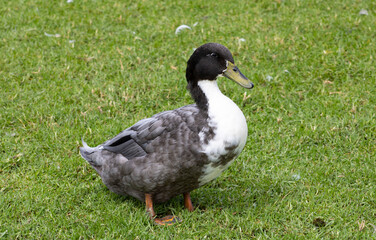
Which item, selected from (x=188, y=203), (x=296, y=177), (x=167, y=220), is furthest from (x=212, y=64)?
(x=296, y=177)

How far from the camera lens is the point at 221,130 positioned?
11.8 ft

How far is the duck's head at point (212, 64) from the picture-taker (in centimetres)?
379

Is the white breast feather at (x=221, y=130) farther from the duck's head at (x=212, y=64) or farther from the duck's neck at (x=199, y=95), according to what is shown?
the duck's head at (x=212, y=64)

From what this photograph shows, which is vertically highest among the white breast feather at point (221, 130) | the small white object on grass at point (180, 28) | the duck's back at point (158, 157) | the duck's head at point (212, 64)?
the duck's head at point (212, 64)

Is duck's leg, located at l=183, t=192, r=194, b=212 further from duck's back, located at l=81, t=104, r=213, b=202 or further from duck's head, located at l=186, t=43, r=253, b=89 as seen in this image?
duck's head, located at l=186, t=43, r=253, b=89

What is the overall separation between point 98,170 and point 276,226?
5.08ft

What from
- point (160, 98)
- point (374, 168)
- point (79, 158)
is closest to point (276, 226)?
point (374, 168)

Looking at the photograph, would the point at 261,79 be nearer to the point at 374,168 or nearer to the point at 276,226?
the point at 374,168

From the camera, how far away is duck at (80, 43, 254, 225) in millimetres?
3629

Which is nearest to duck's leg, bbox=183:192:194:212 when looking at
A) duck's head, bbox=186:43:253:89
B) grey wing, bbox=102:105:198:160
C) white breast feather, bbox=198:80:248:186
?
white breast feather, bbox=198:80:248:186

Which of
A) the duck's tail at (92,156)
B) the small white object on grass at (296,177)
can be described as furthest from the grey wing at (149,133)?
the small white object on grass at (296,177)

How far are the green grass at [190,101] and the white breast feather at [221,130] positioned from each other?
0.59 metres

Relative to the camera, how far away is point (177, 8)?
309 inches

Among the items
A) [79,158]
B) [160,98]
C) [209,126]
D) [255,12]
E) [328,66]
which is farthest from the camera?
[255,12]
